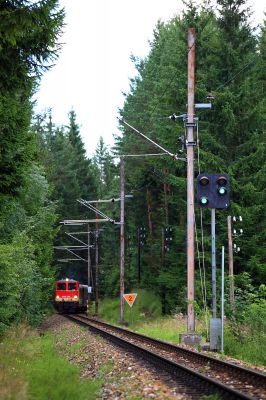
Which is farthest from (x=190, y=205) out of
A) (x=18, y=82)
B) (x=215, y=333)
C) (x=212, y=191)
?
(x=18, y=82)

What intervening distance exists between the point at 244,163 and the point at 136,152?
1634cm

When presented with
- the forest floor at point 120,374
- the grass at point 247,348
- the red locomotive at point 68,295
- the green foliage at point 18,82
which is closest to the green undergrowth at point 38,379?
the forest floor at point 120,374

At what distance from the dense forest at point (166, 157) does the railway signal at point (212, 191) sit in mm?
3190

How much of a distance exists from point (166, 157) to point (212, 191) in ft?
77.8

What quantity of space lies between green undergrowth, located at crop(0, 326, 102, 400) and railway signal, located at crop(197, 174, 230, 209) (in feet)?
18.9

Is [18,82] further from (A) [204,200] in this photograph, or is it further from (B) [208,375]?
(A) [204,200]

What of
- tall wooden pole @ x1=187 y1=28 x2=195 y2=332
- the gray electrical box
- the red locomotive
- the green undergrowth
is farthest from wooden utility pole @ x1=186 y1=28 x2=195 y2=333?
the red locomotive

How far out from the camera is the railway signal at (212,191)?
57.9 feet

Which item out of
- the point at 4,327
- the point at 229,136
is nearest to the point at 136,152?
the point at 229,136

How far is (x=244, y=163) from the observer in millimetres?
37531

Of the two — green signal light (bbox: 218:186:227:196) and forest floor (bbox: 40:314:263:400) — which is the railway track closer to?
forest floor (bbox: 40:314:263:400)

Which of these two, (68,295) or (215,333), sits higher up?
(68,295)

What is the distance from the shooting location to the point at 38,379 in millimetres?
12195

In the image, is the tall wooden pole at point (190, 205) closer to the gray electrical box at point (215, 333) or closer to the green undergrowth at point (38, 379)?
the gray electrical box at point (215, 333)
